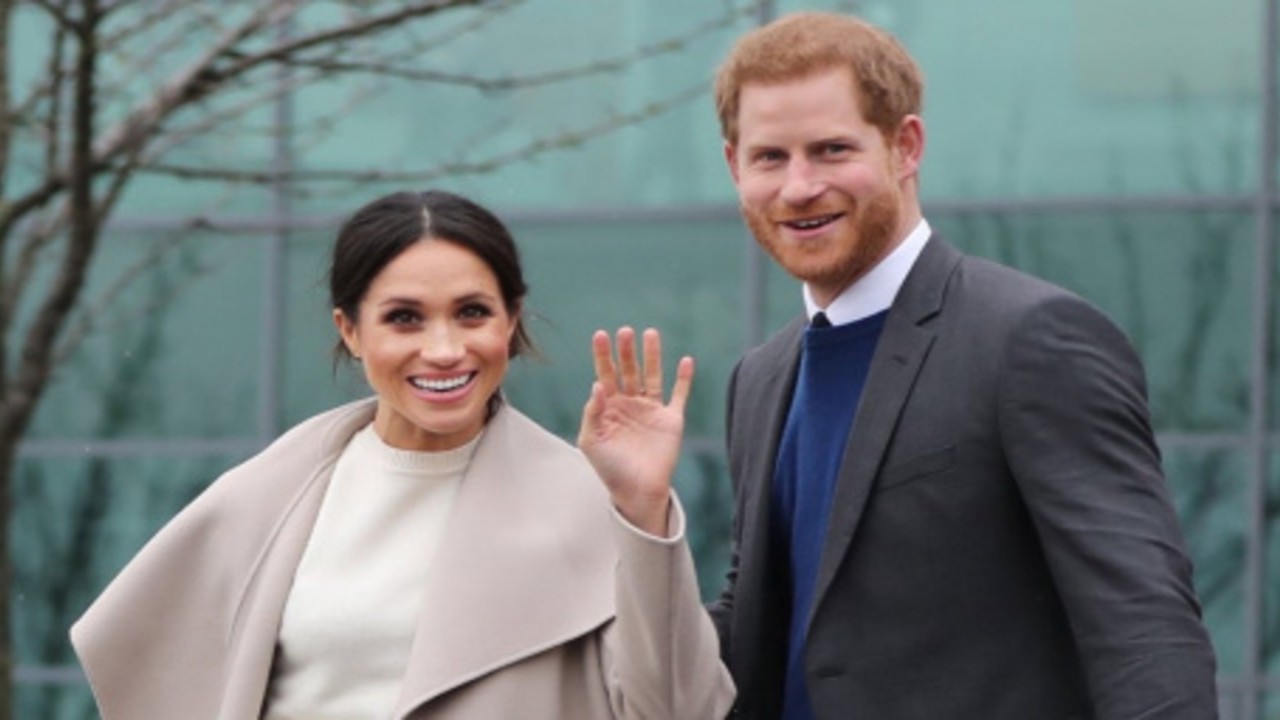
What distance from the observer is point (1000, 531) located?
3.74 m

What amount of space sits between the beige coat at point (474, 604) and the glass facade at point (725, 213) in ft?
18.8

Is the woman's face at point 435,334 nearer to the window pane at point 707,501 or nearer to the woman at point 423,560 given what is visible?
the woman at point 423,560

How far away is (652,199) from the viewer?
11.0 meters

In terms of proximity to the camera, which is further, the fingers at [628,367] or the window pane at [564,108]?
the window pane at [564,108]

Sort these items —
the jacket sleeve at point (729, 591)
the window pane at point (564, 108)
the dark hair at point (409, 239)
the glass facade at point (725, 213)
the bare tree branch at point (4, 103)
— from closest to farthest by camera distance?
the jacket sleeve at point (729, 591)
the dark hair at point (409, 239)
the bare tree branch at point (4, 103)
the glass facade at point (725, 213)
the window pane at point (564, 108)

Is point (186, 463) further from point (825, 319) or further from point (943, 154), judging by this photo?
point (825, 319)

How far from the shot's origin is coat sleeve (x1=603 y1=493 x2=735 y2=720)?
398cm

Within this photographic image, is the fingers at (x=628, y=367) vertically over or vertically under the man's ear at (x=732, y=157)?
under

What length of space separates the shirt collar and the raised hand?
227mm

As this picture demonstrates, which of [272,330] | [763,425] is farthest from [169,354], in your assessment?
[763,425]

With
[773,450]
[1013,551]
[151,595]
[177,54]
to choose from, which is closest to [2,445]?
[151,595]

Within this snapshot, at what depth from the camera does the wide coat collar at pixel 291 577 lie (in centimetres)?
426

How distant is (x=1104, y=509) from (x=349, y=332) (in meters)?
1.25

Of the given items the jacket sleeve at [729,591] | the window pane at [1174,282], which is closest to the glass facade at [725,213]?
the window pane at [1174,282]
